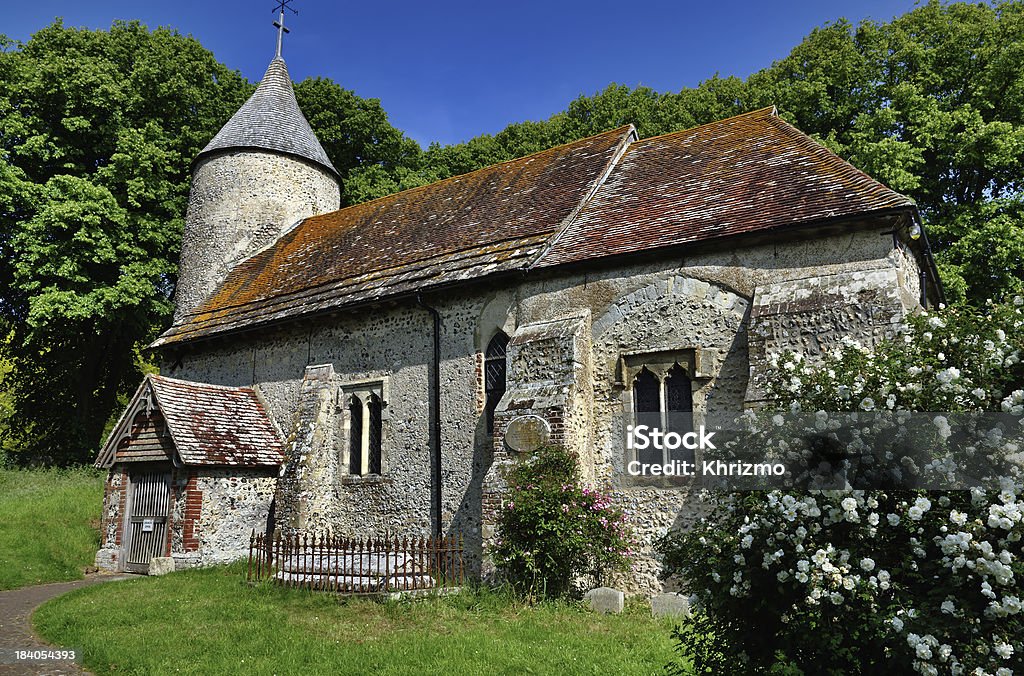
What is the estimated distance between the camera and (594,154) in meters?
15.1

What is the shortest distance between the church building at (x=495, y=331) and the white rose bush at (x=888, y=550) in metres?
4.25

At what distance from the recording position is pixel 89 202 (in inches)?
813

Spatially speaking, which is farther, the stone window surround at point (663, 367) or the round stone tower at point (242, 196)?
the round stone tower at point (242, 196)

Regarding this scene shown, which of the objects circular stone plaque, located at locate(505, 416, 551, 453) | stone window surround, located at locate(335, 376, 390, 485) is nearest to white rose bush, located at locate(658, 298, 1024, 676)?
circular stone plaque, located at locate(505, 416, 551, 453)

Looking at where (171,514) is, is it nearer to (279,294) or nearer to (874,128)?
(279,294)

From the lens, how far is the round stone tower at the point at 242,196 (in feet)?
64.2

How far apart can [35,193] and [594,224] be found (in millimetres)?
18114

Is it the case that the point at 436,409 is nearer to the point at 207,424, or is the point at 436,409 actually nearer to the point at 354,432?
the point at 354,432

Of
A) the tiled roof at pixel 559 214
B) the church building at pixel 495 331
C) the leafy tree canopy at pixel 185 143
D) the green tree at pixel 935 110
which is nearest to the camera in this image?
the church building at pixel 495 331

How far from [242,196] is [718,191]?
1392 centimetres

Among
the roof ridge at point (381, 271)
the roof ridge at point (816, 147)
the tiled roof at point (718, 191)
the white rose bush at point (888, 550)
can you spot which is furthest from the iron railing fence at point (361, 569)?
the roof ridge at point (816, 147)

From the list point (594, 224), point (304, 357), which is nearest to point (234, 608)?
point (304, 357)

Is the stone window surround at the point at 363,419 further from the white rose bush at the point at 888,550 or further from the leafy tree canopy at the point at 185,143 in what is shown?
the leafy tree canopy at the point at 185,143

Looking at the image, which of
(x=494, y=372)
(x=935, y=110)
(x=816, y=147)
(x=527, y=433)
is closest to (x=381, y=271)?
(x=494, y=372)
